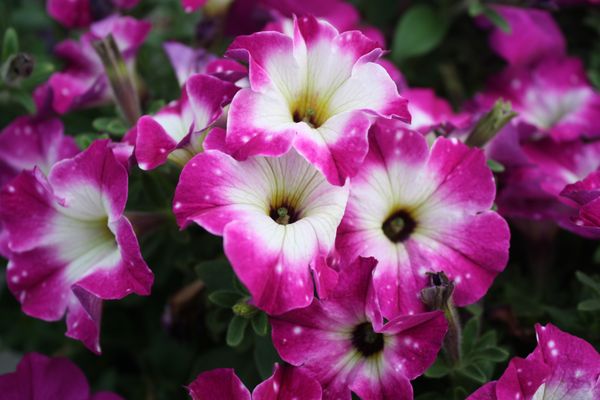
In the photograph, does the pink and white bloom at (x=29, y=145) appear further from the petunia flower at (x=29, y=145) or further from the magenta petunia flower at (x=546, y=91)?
the magenta petunia flower at (x=546, y=91)

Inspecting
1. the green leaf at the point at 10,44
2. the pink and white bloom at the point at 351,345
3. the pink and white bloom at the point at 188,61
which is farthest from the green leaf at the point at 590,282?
the green leaf at the point at 10,44

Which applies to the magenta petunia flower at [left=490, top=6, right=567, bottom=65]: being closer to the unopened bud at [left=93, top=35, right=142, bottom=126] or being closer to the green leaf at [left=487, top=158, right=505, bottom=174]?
the green leaf at [left=487, top=158, right=505, bottom=174]

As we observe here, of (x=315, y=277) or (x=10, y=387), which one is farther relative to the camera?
(x=10, y=387)

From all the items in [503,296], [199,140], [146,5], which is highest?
[199,140]

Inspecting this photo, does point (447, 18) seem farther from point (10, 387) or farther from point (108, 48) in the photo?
point (10, 387)

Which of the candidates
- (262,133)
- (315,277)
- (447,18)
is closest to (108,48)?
(262,133)

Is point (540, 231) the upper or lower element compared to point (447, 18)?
lower

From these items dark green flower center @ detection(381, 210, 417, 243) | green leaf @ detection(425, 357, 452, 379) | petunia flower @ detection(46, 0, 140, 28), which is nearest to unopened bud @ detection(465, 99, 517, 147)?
dark green flower center @ detection(381, 210, 417, 243)

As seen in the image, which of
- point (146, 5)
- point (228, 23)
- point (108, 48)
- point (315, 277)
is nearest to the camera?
point (315, 277)
